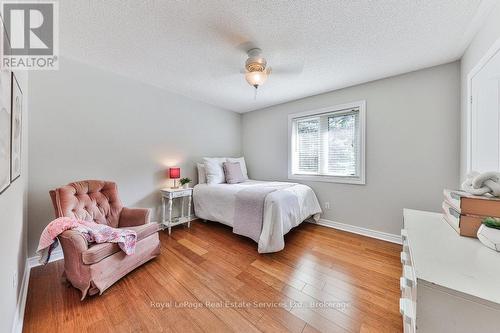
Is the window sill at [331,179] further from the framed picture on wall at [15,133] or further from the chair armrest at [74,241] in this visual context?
the framed picture on wall at [15,133]

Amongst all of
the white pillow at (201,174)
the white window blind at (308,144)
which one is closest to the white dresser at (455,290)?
the white window blind at (308,144)

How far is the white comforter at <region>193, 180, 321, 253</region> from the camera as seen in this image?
2.20 m

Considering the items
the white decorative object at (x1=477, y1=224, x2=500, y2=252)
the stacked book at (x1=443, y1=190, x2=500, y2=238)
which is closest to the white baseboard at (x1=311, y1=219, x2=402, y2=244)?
the stacked book at (x1=443, y1=190, x2=500, y2=238)

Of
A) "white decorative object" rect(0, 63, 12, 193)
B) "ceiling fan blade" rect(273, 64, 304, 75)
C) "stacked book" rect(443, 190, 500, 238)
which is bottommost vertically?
"stacked book" rect(443, 190, 500, 238)

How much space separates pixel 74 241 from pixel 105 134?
1.55 m

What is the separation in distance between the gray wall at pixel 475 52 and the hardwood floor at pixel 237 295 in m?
1.41

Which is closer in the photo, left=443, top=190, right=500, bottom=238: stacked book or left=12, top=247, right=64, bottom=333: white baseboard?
left=443, top=190, right=500, bottom=238: stacked book

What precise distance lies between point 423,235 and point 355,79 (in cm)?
240

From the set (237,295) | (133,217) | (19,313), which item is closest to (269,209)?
(237,295)

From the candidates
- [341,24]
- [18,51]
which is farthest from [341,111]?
[18,51]

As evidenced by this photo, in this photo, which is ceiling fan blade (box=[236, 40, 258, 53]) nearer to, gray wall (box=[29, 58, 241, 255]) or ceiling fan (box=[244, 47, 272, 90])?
ceiling fan (box=[244, 47, 272, 90])

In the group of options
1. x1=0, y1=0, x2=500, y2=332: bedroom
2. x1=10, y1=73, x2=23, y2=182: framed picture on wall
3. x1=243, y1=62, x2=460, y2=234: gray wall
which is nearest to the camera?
x1=10, y1=73, x2=23, y2=182: framed picture on wall

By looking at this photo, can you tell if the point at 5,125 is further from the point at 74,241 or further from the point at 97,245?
the point at 97,245

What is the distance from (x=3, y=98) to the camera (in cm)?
92
